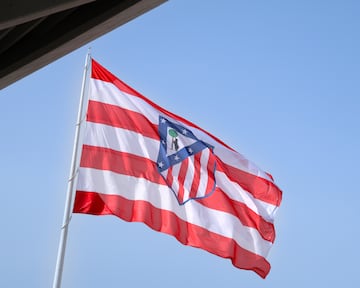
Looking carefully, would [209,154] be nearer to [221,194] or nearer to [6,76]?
[221,194]

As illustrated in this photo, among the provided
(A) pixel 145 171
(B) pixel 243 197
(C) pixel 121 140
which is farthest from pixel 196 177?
(C) pixel 121 140

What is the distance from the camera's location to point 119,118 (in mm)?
8828

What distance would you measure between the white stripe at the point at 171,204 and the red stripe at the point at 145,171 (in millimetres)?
83

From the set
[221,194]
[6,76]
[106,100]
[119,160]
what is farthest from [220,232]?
[6,76]

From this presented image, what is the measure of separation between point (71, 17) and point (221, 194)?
22.2ft

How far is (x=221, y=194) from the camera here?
9.53m

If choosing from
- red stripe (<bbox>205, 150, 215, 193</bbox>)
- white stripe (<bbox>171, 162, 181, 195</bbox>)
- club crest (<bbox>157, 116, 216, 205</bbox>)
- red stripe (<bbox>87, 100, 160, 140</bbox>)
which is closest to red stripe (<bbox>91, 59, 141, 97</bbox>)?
red stripe (<bbox>87, 100, 160, 140</bbox>)

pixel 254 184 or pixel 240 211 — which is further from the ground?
pixel 254 184

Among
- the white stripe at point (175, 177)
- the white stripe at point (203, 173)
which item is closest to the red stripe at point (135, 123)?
the white stripe at point (203, 173)

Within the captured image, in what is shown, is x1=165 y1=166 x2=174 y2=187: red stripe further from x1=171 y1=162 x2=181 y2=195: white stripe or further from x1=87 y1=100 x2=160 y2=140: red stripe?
x1=87 y1=100 x2=160 y2=140: red stripe

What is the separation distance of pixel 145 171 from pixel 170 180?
0.46 metres

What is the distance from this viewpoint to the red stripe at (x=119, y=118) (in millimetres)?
8734

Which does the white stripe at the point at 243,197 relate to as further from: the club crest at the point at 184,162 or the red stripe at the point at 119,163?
the red stripe at the point at 119,163

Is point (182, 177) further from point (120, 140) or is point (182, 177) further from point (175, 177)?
point (120, 140)
